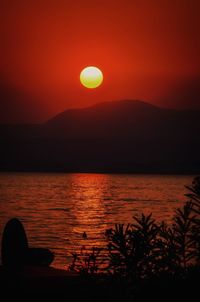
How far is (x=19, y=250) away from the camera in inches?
659

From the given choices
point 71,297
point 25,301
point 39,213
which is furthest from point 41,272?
point 39,213

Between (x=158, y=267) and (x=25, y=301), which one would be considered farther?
(x=25, y=301)

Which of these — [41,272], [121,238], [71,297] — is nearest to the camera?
[121,238]

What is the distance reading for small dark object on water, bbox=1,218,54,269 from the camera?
54.1ft

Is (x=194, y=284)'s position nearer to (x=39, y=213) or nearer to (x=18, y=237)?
(x=18, y=237)

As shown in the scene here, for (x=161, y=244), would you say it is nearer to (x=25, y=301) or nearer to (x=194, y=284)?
(x=194, y=284)

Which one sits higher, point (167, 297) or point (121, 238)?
point (121, 238)

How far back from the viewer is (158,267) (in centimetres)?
465

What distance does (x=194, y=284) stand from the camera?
13.7 ft

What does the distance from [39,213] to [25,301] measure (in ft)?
276

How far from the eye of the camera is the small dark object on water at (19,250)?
16500 millimetres

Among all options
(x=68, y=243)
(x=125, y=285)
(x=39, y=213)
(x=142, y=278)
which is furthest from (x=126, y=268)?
(x=39, y=213)

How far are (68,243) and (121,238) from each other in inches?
1903

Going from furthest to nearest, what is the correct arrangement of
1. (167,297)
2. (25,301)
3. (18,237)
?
(18,237) < (25,301) < (167,297)
